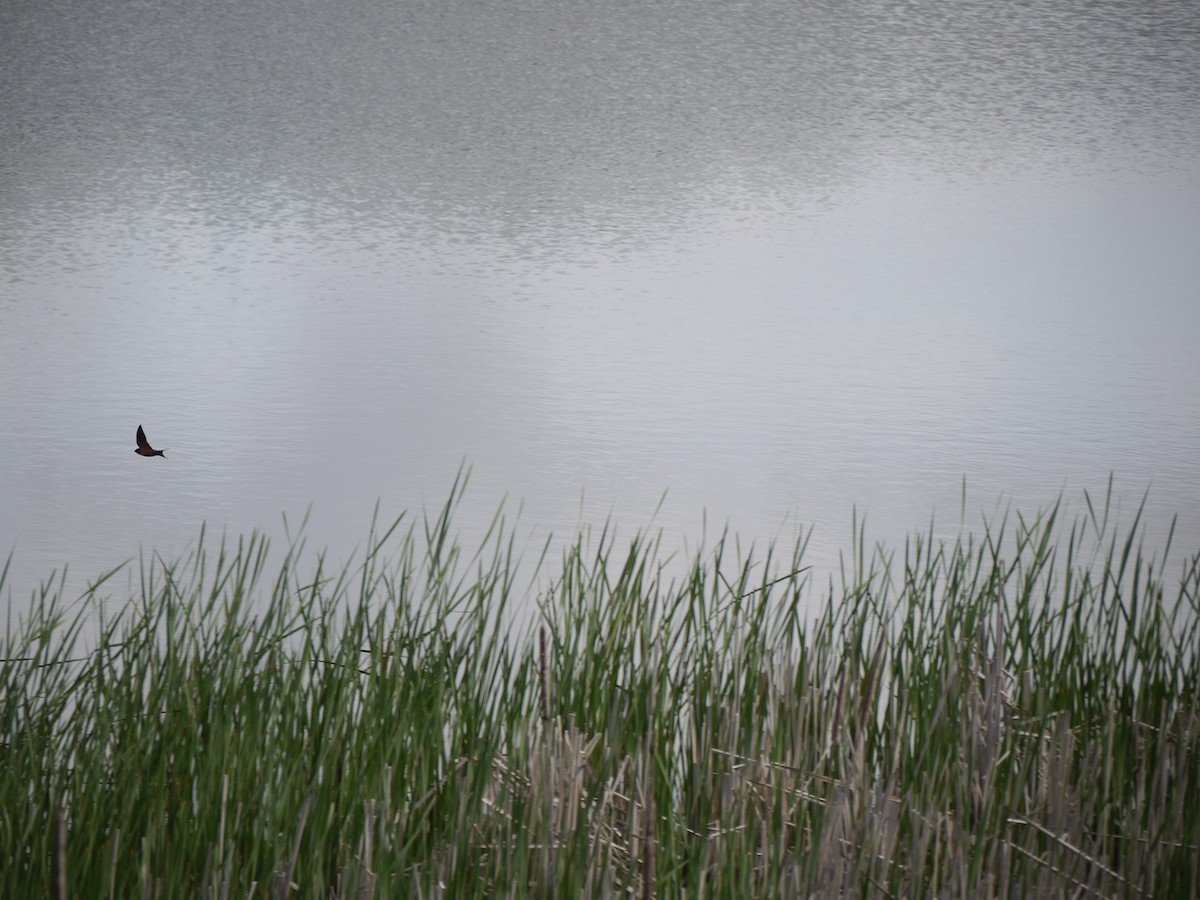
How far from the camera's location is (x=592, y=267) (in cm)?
645

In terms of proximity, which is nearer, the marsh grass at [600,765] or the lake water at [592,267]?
the marsh grass at [600,765]

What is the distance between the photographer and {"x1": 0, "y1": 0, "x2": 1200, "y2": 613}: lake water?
153 inches

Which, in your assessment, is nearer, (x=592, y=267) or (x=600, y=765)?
(x=600, y=765)

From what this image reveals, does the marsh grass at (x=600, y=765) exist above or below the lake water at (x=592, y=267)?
below

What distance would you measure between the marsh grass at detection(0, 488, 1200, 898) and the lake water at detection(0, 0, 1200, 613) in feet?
0.96

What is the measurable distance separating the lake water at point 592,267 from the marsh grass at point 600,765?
0.96 ft

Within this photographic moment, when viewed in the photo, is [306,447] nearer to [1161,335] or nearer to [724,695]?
[724,695]

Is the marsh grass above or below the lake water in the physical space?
below

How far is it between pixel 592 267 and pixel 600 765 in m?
4.94

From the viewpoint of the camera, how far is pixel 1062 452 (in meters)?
4.29

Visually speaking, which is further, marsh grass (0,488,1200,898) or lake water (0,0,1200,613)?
lake water (0,0,1200,613)

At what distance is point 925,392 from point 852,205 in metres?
3.16

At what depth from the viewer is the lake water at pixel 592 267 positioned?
12.7ft

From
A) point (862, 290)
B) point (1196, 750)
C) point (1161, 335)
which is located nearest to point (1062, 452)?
point (1161, 335)
